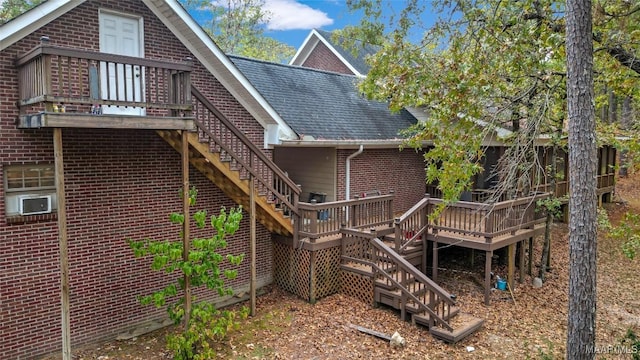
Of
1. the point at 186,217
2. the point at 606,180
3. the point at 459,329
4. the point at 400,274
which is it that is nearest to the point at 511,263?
the point at 400,274

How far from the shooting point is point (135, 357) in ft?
26.8

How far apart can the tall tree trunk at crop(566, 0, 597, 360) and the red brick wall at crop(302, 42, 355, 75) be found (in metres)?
16.4

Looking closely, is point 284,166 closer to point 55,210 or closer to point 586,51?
point 55,210

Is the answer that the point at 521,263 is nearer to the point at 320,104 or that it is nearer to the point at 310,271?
the point at 310,271

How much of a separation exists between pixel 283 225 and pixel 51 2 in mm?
6408

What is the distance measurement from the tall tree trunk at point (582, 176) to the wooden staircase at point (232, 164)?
19.7 feet

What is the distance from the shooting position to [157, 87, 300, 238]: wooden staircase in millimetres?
8992

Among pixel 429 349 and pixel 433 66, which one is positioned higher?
pixel 433 66

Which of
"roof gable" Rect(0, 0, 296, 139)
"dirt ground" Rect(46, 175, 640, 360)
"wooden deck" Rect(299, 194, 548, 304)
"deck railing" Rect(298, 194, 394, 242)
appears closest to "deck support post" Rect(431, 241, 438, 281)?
"wooden deck" Rect(299, 194, 548, 304)

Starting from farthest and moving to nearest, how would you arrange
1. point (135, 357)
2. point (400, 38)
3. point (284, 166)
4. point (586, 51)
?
point (284, 166) → point (400, 38) → point (135, 357) → point (586, 51)

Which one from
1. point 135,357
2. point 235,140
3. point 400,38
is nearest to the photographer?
point 135,357

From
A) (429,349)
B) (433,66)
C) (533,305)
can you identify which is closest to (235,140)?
(433,66)

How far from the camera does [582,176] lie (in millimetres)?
6027

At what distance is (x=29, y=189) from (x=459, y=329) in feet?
28.5
